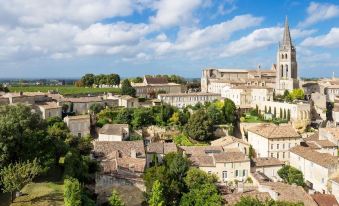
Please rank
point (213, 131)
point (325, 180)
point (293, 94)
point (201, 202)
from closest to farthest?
point (201, 202), point (325, 180), point (213, 131), point (293, 94)

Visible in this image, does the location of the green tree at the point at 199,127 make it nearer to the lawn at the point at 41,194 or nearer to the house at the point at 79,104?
the house at the point at 79,104

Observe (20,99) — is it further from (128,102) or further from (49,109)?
(128,102)

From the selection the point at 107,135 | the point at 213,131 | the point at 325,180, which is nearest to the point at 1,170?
the point at 107,135

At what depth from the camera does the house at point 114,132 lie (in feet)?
152

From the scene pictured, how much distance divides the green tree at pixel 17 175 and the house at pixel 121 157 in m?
7.13

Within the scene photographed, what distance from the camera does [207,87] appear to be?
84.8 meters

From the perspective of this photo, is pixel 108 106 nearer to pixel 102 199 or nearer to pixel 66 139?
pixel 66 139

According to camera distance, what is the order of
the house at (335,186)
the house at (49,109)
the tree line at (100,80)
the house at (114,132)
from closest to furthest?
1. the house at (335,186)
2. the house at (114,132)
3. the house at (49,109)
4. the tree line at (100,80)

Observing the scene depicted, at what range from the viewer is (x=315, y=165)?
3869 cm

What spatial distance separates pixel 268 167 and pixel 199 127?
506 inches

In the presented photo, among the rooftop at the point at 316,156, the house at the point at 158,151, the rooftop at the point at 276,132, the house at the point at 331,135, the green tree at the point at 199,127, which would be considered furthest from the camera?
the green tree at the point at 199,127

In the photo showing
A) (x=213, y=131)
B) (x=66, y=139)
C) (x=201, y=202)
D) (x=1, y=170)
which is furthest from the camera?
(x=213, y=131)

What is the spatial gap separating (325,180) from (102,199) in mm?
21902

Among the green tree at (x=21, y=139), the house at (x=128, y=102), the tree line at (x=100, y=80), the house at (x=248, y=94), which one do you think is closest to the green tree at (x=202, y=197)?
the green tree at (x=21, y=139)
